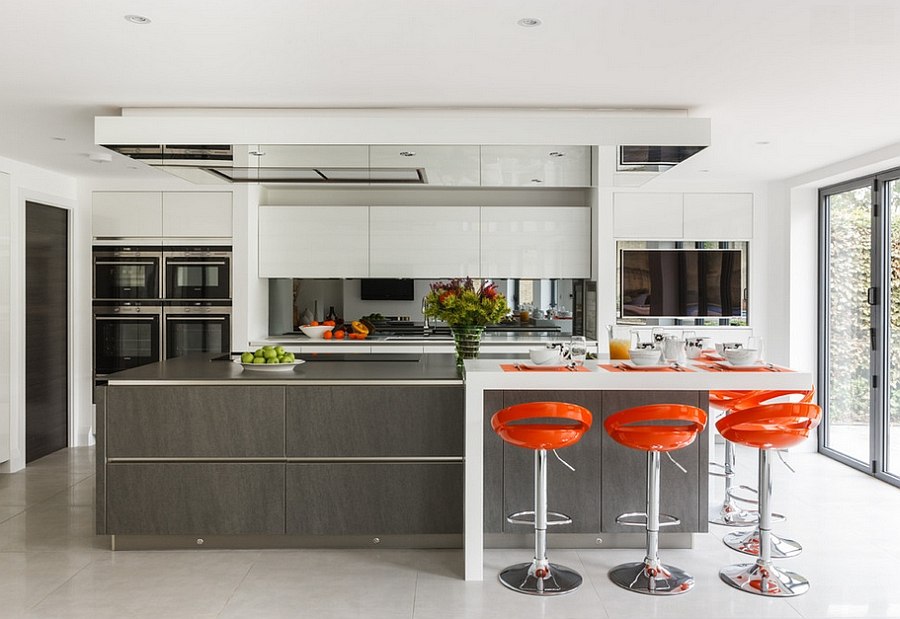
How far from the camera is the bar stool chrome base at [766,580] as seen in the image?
10.7 feet

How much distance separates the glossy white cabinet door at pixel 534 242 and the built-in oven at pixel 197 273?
216 cm

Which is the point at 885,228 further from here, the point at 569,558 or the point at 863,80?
the point at 569,558

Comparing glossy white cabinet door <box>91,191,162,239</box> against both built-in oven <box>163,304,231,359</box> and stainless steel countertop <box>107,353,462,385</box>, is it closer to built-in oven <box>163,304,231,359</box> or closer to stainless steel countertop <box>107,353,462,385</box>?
built-in oven <box>163,304,231,359</box>

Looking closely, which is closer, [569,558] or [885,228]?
[569,558]

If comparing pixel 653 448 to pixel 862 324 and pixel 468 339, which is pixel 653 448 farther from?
pixel 862 324

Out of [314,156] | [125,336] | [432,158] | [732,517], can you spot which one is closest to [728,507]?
[732,517]

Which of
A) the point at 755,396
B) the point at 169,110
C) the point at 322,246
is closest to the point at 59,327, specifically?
the point at 322,246

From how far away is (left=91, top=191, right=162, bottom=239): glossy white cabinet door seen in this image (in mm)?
6297

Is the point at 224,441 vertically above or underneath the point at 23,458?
above

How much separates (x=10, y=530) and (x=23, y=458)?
5.53 ft

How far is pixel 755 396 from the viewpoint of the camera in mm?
4191

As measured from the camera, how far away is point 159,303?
20.6 feet

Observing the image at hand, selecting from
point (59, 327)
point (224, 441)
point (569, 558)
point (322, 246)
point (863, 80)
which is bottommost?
point (569, 558)

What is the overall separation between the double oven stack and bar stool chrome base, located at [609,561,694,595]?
3970 millimetres
